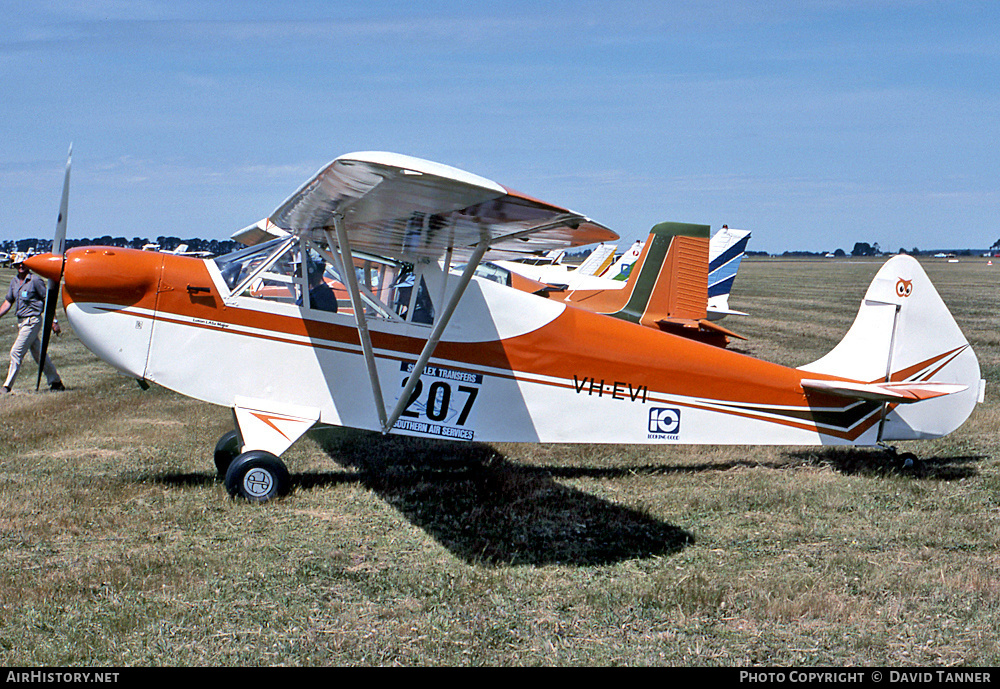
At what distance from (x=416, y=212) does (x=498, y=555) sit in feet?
7.45

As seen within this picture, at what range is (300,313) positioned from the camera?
6543mm

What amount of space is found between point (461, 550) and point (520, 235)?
6.88 feet

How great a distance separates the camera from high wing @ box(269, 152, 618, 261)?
14.1 feet

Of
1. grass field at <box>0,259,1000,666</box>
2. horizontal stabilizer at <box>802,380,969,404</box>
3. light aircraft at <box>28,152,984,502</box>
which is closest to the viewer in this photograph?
grass field at <box>0,259,1000,666</box>

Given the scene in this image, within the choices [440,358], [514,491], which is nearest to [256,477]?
[440,358]

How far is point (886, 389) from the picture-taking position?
688 centimetres

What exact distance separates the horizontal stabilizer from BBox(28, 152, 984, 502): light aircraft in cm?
2

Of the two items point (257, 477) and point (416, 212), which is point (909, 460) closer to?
point (416, 212)

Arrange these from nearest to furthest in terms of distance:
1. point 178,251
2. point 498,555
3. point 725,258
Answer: point 498,555, point 725,258, point 178,251

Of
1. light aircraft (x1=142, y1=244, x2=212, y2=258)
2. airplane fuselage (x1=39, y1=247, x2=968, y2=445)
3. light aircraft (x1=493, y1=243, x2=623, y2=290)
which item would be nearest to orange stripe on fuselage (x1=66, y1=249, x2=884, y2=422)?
airplane fuselage (x1=39, y1=247, x2=968, y2=445)

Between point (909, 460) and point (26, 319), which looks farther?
point (26, 319)

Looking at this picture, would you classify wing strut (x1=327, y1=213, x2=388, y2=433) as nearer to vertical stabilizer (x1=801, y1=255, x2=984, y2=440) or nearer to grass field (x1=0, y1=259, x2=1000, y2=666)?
grass field (x1=0, y1=259, x2=1000, y2=666)
